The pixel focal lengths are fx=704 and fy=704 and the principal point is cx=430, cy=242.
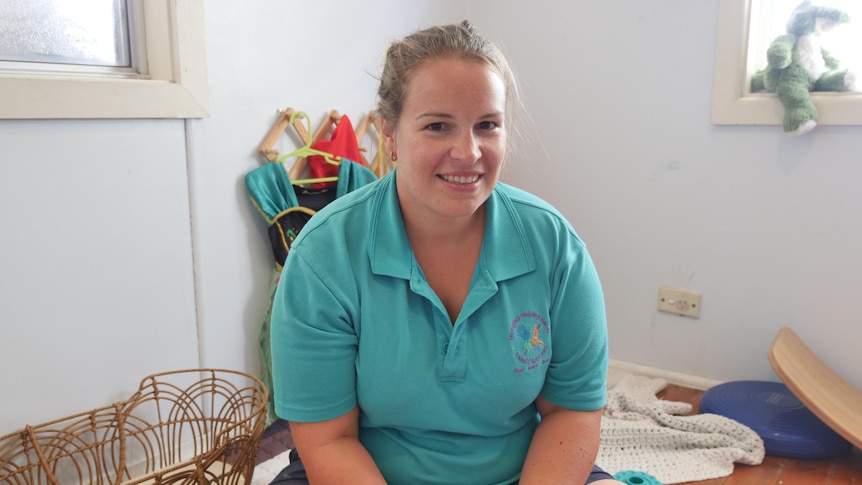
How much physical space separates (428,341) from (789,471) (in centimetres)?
125

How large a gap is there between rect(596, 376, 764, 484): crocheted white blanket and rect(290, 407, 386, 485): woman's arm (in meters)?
0.94

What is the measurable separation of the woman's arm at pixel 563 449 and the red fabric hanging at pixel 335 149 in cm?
113

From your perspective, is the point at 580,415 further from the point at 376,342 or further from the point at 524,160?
the point at 524,160

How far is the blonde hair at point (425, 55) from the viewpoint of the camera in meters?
1.05

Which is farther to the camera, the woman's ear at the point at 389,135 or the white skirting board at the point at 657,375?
the white skirting board at the point at 657,375

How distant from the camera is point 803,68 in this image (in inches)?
77.7

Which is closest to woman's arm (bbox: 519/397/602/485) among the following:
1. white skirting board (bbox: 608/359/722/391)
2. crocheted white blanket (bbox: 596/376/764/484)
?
crocheted white blanket (bbox: 596/376/764/484)

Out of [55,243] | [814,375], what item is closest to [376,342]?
[55,243]

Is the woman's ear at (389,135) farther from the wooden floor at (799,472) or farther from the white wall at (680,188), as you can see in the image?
the white wall at (680,188)

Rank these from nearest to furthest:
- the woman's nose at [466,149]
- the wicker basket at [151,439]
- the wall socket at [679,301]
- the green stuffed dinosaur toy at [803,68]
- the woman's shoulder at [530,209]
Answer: the woman's nose at [466,149] < the woman's shoulder at [530,209] < the wicker basket at [151,439] < the green stuffed dinosaur toy at [803,68] < the wall socket at [679,301]

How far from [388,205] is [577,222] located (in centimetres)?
149

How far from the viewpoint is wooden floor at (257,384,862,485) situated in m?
1.74

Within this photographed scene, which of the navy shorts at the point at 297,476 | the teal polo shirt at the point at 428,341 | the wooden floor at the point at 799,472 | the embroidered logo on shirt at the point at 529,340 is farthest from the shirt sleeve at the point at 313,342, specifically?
the wooden floor at the point at 799,472

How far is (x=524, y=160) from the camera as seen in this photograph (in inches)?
102
